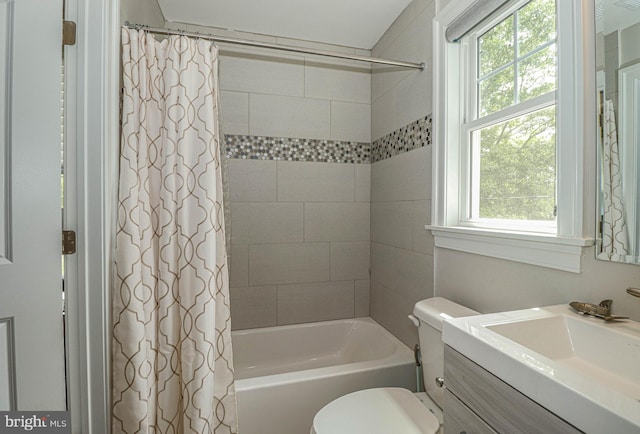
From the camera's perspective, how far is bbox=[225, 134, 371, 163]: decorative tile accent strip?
2207mm

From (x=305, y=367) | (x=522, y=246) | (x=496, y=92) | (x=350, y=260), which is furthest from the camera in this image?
(x=350, y=260)

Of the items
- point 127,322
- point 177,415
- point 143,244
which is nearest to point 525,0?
point 143,244

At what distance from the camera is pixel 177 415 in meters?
1.35

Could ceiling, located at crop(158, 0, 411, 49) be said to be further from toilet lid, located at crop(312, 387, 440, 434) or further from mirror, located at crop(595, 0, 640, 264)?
toilet lid, located at crop(312, 387, 440, 434)

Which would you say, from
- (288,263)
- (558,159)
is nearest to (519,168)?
(558,159)

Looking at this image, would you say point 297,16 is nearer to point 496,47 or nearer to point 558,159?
point 496,47

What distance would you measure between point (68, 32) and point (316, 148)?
4.98 feet

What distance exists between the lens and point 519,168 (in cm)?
134

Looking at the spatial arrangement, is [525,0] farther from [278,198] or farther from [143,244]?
→ [143,244]

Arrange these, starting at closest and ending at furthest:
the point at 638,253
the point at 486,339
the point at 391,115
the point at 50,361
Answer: the point at 486,339 → the point at 638,253 → the point at 50,361 → the point at 391,115

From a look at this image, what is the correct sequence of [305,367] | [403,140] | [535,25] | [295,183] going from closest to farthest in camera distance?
[535,25] < [403,140] < [305,367] < [295,183]

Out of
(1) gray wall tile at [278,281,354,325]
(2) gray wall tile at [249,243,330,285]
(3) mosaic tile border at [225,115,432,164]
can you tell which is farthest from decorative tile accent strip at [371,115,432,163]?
(1) gray wall tile at [278,281,354,325]

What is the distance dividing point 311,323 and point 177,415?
1155 millimetres

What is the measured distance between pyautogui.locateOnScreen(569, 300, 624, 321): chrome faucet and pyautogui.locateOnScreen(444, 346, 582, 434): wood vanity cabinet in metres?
0.43
